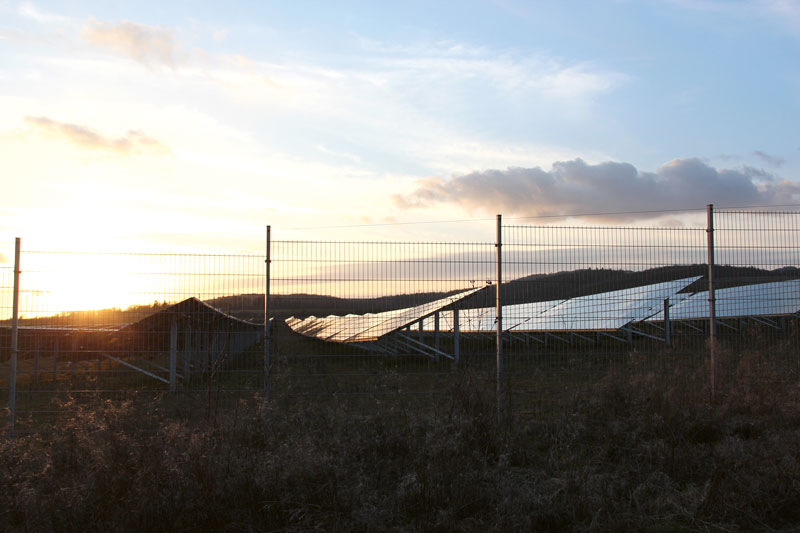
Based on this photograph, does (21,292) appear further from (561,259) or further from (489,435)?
(561,259)

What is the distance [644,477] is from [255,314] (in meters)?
4.89

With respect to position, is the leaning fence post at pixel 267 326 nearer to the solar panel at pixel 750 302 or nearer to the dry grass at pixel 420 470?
the dry grass at pixel 420 470

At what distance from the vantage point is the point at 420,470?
18.1 feet

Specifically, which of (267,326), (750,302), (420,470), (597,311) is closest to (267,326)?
(267,326)

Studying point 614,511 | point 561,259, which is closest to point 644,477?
point 614,511

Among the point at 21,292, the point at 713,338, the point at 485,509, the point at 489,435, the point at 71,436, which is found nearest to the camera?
the point at 485,509

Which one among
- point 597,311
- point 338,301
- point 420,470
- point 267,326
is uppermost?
point 338,301

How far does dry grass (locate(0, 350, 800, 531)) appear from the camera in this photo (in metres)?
4.64

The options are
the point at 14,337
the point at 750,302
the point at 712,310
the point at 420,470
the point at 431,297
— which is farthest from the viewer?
the point at 750,302

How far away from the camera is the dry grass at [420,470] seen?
4.64 meters

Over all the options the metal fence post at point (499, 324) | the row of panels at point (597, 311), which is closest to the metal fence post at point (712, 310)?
the row of panels at point (597, 311)

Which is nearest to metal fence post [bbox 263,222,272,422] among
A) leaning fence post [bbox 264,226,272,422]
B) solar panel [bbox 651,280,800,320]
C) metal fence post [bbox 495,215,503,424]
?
leaning fence post [bbox 264,226,272,422]

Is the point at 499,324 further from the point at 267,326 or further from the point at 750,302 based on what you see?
the point at 750,302

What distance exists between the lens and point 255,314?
25.1 feet
